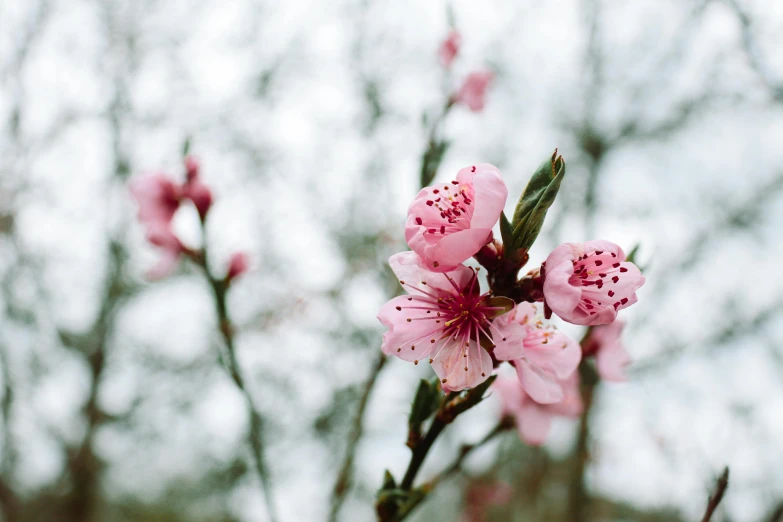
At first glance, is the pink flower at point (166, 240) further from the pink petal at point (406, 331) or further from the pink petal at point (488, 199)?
the pink petal at point (488, 199)

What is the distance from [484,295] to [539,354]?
0.20m

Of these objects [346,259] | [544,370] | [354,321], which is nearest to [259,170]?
[346,259]

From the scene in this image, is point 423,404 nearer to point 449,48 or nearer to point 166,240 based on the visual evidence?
point 166,240

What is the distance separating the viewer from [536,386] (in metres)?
0.81

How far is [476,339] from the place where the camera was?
0.80m

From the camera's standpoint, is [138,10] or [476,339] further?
[138,10]

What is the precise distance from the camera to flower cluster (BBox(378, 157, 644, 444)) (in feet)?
2.27

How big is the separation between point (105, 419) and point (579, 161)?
6375 mm

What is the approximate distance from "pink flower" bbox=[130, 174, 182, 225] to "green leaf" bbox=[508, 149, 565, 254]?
1206mm

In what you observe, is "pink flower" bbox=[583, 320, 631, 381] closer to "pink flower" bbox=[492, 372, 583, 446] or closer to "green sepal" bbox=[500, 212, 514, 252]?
"pink flower" bbox=[492, 372, 583, 446]

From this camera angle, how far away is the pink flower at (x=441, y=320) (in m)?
0.75

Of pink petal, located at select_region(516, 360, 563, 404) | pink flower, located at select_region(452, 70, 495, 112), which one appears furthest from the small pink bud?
pink petal, located at select_region(516, 360, 563, 404)

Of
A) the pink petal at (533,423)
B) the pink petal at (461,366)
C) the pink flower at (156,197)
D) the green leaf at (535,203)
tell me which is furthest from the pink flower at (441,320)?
the pink flower at (156,197)

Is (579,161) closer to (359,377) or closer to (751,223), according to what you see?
(751,223)
